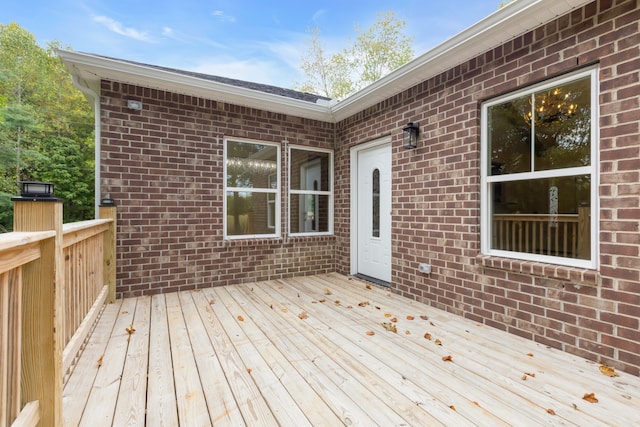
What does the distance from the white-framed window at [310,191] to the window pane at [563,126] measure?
3.22 meters

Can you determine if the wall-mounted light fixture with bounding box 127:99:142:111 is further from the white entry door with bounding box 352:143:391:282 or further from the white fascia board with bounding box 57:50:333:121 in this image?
the white entry door with bounding box 352:143:391:282

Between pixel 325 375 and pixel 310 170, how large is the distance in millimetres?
3705

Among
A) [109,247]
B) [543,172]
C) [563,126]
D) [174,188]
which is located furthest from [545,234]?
[109,247]

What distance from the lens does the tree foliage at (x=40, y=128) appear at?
10492 mm

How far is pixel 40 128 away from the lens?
36.4ft

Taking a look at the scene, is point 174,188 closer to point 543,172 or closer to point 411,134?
point 411,134

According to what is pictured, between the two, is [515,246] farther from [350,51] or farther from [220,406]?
[350,51]

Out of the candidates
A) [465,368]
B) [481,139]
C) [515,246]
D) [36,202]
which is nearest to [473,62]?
[481,139]

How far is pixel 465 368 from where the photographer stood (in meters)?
2.09

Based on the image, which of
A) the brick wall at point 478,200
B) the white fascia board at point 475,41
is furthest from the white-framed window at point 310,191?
the white fascia board at point 475,41

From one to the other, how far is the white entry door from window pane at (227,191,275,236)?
1.43 metres

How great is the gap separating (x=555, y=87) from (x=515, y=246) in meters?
1.46

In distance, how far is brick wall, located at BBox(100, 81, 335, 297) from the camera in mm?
3732

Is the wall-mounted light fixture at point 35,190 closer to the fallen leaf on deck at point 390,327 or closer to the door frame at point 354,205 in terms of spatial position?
the fallen leaf on deck at point 390,327
